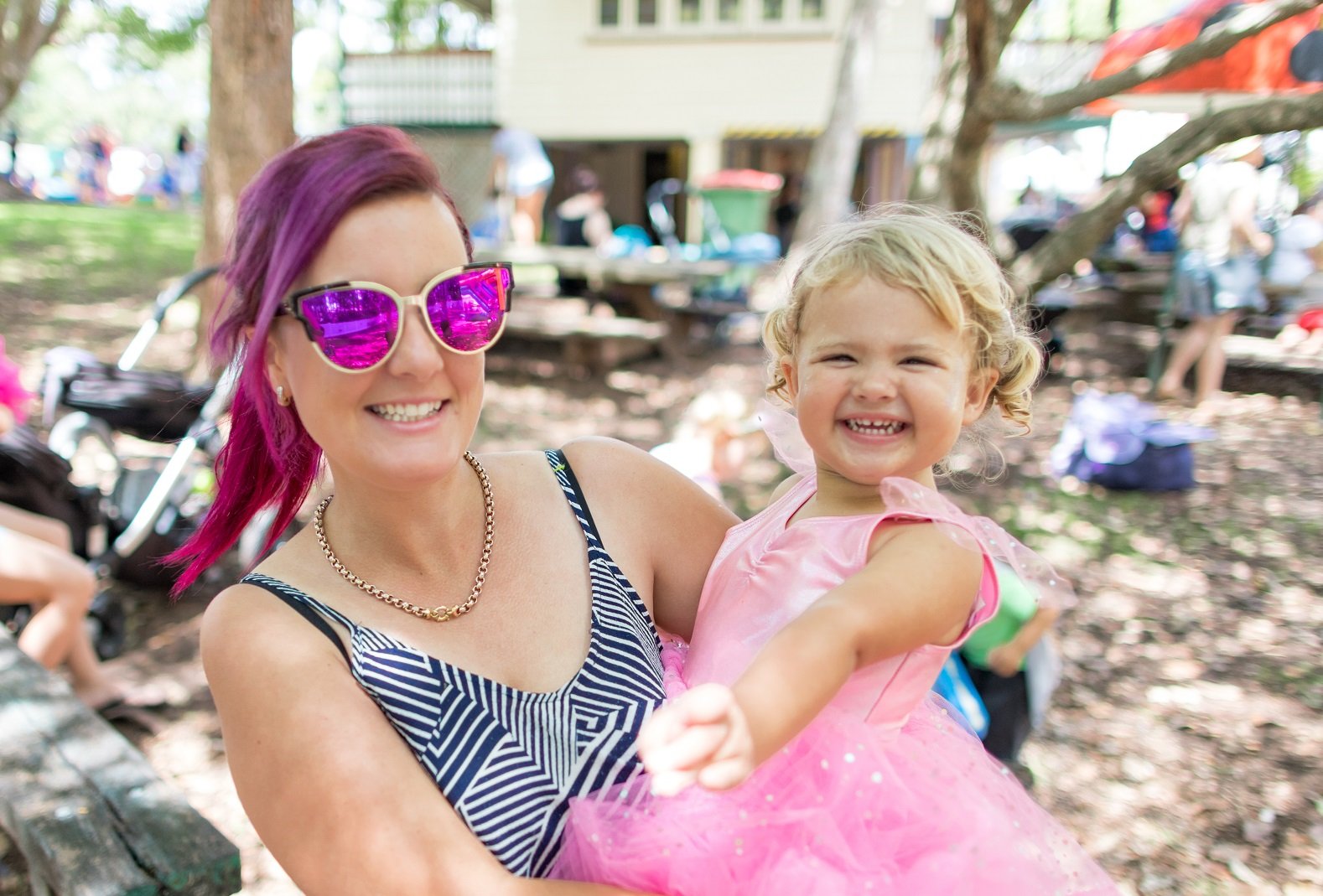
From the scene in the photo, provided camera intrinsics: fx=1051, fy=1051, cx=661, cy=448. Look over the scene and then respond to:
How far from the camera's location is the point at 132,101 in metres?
87.9

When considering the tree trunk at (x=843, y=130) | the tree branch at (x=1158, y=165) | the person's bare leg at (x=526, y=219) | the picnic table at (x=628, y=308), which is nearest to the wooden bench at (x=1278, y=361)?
the tree trunk at (x=843, y=130)

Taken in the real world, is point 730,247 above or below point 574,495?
above

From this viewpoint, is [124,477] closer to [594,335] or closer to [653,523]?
[653,523]

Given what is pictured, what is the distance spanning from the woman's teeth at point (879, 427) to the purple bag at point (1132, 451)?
6.22 metres

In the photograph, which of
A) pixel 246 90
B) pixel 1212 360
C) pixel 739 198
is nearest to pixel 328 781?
pixel 246 90

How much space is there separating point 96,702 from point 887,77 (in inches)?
614

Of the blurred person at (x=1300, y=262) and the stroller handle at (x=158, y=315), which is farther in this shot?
the blurred person at (x=1300, y=262)

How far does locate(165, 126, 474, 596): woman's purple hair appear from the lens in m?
1.47

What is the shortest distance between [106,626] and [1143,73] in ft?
17.2

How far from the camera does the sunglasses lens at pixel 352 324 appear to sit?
1.45m

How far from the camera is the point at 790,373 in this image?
1.89 metres

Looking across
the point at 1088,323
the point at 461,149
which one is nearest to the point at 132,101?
the point at 461,149

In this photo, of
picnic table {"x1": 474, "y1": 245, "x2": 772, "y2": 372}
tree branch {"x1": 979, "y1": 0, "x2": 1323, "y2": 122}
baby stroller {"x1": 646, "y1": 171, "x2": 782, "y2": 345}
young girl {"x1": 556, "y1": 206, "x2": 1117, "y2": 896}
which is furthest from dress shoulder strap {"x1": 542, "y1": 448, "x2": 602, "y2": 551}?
baby stroller {"x1": 646, "y1": 171, "x2": 782, "y2": 345}

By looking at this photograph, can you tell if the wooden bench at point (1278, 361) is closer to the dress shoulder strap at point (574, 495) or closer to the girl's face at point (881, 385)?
the girl's face at point (881, 385)
